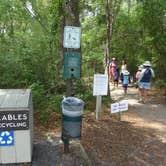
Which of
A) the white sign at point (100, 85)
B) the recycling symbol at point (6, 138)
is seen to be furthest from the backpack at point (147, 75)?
the recycling symbol at point (6, 138)

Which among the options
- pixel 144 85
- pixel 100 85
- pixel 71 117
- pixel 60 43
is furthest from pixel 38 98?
pixel 144 85

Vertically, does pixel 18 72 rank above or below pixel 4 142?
above

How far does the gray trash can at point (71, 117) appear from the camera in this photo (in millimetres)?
5945

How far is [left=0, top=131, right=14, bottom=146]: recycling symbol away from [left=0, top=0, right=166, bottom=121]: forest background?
2.88 m

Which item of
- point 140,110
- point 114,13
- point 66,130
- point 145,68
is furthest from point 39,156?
point 114,13

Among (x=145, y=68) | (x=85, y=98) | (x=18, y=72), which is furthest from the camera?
(x=145, y=68)

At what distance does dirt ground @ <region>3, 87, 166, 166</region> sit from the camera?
20.1 ft

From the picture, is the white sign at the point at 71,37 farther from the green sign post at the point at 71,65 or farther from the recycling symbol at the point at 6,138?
the recycling symbol at the point at 6,138

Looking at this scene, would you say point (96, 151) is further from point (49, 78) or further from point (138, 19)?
point (138, 19)

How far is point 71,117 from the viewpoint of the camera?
5953mm

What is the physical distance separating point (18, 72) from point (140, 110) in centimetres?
450

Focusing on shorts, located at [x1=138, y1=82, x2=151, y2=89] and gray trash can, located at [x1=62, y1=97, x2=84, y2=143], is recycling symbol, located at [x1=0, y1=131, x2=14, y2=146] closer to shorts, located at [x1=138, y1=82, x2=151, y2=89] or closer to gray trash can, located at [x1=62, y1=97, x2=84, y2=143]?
gray trash can, located at [x1=62, y1=97, x2=84, y2=143]

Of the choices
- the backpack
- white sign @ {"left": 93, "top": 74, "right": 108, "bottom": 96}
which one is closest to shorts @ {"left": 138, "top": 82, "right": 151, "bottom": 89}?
the backpack

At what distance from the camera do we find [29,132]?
5445mm
